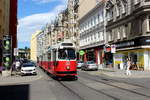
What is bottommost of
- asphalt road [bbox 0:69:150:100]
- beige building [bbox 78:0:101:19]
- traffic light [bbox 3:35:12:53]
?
asphalt road [bbox 0:69:150:100]

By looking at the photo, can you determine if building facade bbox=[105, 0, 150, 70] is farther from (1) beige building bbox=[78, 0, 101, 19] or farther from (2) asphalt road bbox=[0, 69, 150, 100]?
(2) asphalt road bbox=[0, 69, 150, 100]

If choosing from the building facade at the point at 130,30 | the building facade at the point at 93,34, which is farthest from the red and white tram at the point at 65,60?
the building facade at the point at 93,34

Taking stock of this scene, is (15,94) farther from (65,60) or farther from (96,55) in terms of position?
(96,55)

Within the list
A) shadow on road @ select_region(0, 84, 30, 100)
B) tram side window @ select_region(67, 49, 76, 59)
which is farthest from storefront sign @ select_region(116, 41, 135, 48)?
shadow on road @ select_region(0, 84, 30, 100)

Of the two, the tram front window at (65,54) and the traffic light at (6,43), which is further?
the traffic light at (6,43)

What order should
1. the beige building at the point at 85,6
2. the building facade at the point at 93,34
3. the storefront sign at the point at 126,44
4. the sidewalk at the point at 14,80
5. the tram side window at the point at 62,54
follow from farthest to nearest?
the beige building at the point at 85,6
the building facade at the point at 93,34
the storefront sign at the point at 126,44
the sidewalk at the point at 14,80
the tram side window at the point at 62,54

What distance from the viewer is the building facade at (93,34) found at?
160ft

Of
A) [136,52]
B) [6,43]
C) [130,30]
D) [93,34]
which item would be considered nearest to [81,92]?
[6,43]

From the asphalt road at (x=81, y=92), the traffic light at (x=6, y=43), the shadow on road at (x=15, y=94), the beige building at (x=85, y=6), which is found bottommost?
the shadow on road at (x=15, y=94)

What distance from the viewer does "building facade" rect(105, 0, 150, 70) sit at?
31250 mm

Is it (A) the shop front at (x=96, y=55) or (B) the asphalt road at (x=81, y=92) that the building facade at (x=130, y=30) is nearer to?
(A) the shop front at (x=96, y=55)

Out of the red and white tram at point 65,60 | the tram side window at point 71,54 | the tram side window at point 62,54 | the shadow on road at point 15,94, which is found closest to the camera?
the shadow on road at point 15,94

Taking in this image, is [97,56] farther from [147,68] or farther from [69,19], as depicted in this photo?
[69,19]

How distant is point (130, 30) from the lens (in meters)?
35.4
